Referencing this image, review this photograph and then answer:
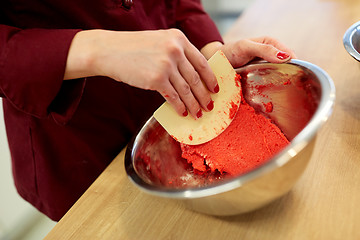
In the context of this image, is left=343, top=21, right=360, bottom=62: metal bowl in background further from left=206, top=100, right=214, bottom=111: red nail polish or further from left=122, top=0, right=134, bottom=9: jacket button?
left=122, top=0, right=134, bottom=9: jacket button

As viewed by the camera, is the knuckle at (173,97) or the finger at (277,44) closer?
the knuckle at (173,97)

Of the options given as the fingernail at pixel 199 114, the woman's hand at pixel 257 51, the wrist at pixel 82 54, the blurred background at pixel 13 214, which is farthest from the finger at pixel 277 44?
the blurred background at pixel 13 214

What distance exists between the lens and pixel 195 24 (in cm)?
92

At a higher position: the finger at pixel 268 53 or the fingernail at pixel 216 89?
Result: the finger at pixel 268 53

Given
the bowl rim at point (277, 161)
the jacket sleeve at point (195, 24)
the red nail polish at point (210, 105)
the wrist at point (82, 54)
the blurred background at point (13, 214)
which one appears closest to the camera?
the bowl rim at point (277, 161)

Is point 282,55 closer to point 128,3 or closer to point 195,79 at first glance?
point 195,79

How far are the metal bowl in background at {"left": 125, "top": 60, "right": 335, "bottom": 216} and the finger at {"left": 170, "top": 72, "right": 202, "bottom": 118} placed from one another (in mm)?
108

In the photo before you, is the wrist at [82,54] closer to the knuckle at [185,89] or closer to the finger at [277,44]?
the knuckle at [185,89]

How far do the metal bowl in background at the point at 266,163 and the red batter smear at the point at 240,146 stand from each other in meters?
0.02

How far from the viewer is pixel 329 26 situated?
1034 mm

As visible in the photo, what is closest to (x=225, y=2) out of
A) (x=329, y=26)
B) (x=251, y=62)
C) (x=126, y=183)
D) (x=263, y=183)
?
(x=329, y=26)

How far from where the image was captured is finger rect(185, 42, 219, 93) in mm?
546

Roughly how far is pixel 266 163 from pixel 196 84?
0.69 feet

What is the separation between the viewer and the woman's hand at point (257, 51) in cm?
65
